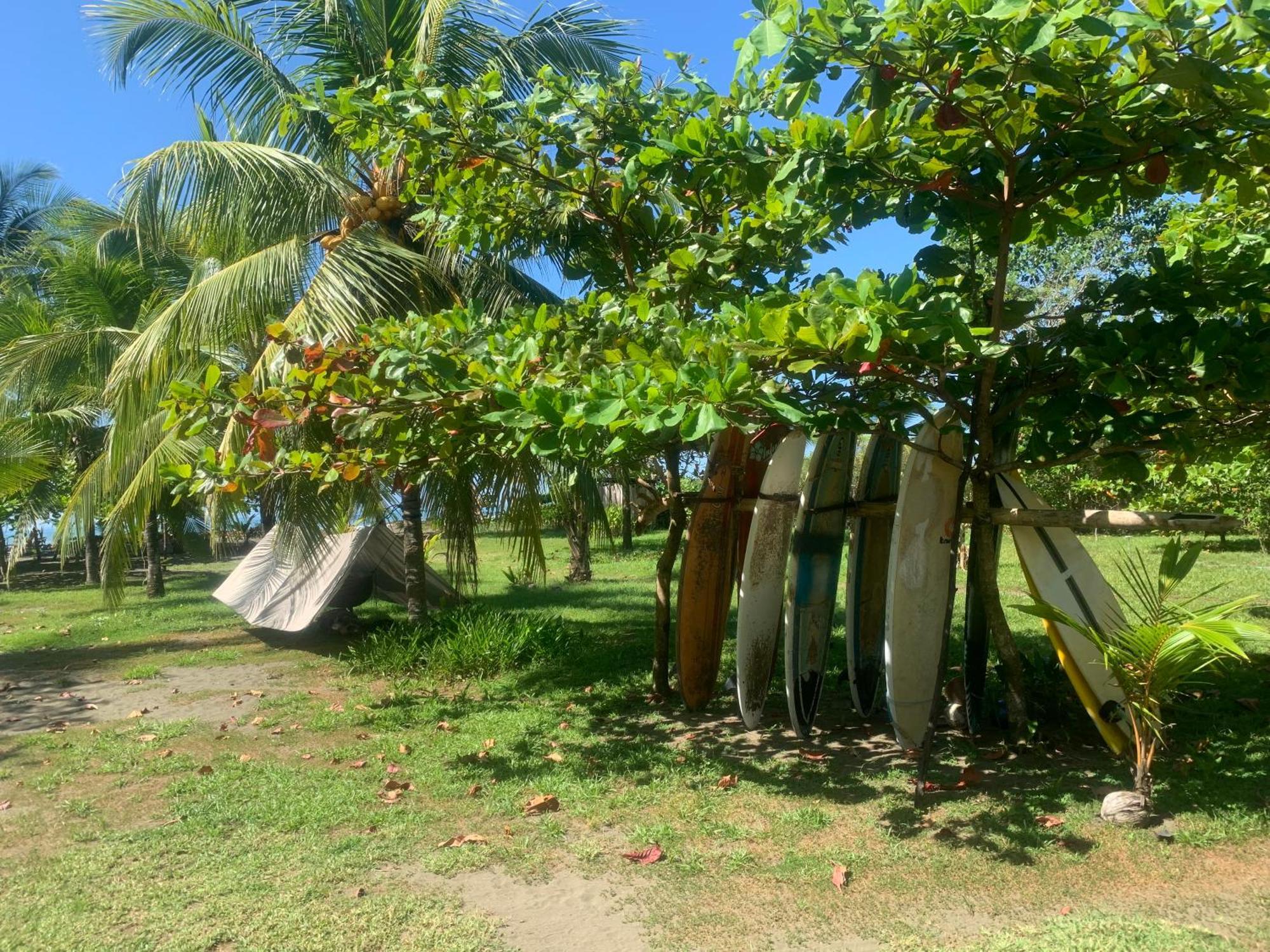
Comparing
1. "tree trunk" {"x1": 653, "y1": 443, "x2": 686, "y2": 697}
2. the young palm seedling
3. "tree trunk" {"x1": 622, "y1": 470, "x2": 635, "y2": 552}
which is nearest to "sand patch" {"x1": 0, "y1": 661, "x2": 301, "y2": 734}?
"tree trunk" {"x1": 653, "y1": 443, "x2": 686, "y2": 697}

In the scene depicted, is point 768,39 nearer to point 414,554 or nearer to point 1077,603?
point 1077,603

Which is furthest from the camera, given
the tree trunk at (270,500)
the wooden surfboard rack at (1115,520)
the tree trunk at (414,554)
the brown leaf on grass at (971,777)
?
the tree trunk at (414,554)

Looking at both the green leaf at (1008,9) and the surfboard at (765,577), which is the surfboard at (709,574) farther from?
the green leaf at (1008,9)

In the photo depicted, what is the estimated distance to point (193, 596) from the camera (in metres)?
15.7

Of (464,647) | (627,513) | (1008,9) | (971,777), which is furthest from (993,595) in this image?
(627,513)

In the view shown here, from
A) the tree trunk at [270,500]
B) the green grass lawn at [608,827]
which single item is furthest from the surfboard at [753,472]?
the tree trunk at [270,500]

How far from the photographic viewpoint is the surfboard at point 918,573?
16.8ft

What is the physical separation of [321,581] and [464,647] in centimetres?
279

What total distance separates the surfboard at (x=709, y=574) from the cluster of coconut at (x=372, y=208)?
4.14 metres

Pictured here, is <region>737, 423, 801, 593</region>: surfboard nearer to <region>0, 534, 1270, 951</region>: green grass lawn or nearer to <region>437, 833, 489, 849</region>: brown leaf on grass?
<region>0, 534, 1270, 951</region>: green grass lawn

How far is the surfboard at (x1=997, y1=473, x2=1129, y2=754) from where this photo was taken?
494 cm

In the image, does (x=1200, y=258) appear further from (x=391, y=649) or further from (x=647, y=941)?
(x=391, y=649)

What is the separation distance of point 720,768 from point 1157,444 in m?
2.73

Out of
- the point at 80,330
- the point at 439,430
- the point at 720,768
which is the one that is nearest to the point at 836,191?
the point at 439,430
